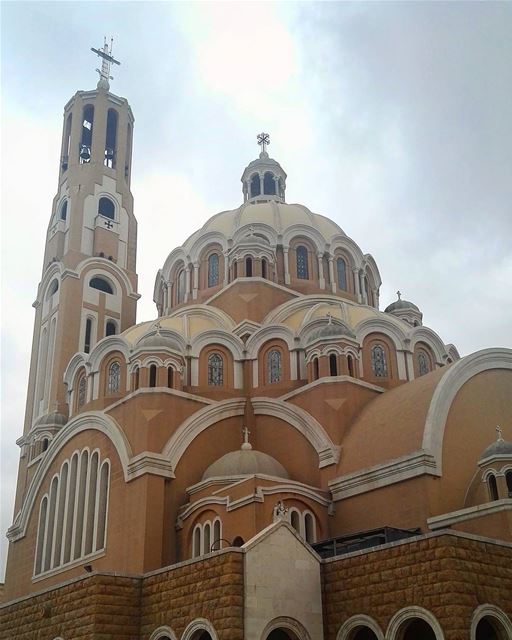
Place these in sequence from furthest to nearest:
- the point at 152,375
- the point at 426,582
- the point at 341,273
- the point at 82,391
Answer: the point at 341,273, the point at 82,391, the point at 152,375, the point at 426,582

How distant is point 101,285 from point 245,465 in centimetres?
1225

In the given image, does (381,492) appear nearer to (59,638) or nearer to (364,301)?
(59,638)

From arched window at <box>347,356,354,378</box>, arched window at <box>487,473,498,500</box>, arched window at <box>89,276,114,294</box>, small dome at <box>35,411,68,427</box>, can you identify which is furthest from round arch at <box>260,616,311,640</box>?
arched window at <box>89,276,114,294</box>

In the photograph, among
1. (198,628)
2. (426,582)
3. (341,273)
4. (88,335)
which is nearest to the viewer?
(426,582)

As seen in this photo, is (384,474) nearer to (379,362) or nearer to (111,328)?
(379,362)

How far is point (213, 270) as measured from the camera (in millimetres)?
28578

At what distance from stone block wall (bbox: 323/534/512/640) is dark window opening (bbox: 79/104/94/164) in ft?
75.0

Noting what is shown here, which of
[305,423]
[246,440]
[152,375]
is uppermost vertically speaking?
[152,375]

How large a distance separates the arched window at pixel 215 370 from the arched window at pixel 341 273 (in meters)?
7.06

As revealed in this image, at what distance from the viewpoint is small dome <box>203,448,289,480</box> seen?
63.6ft

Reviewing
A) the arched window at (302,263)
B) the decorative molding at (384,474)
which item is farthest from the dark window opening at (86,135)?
the decorative molding at (384,474)

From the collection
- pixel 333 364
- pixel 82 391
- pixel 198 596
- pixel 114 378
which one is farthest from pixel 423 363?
pixel 198 596

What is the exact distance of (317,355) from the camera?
71.6ft

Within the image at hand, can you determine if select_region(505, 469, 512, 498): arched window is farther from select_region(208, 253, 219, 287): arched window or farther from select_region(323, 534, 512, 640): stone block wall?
select_region(208, 253, 219, 287): arched window
